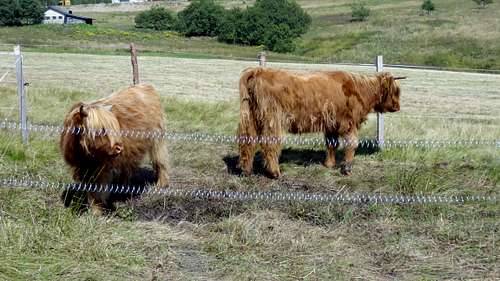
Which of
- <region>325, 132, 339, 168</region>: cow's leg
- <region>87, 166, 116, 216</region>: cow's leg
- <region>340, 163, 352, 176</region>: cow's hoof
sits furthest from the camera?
<region>325, 132, 339, 168</region>: cow's leg

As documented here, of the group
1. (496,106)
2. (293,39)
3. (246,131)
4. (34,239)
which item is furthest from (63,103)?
(293,39)

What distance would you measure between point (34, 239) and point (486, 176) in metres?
5.79

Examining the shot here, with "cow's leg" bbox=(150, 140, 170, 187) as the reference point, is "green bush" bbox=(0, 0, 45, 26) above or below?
above

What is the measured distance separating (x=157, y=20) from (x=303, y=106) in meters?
82.2

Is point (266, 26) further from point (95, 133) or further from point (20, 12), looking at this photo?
point (95, 133)

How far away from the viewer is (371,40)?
193 feet

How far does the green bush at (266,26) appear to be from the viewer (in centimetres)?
6525

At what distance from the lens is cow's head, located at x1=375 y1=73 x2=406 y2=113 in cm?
945

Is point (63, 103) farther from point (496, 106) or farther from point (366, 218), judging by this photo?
point (496, 106)

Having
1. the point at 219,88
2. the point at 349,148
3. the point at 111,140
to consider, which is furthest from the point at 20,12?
the point at 111,140

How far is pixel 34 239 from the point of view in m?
5.25

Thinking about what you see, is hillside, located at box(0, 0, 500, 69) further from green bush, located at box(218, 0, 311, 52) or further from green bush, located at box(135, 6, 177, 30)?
green bush, located at box(135, 6, 177, 30)

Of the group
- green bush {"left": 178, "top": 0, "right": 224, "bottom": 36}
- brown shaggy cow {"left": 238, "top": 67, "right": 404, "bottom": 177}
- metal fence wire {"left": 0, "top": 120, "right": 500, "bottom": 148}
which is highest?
green bush {"left": 178, "top": 0, "right": 224, "bottom": 36}

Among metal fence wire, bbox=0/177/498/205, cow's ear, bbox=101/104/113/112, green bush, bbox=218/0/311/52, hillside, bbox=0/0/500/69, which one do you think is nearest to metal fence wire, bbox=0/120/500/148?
cow's ear, bbox=101/104/113/112
